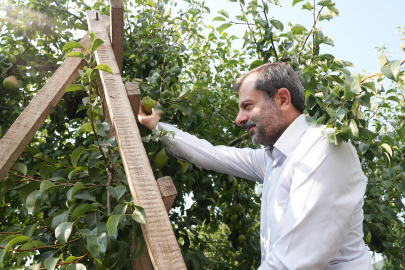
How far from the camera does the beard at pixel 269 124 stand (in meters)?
1.44

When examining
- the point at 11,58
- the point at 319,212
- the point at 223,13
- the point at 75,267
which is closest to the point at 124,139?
the point at 75,267

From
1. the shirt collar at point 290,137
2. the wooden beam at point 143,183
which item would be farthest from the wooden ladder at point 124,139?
the shirt collar at point 290,137

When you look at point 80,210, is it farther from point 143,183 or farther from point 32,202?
point 32,202

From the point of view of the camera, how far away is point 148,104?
162 centimetres

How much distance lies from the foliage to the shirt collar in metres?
0.08

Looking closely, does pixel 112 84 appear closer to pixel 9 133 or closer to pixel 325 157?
pixel 9 133

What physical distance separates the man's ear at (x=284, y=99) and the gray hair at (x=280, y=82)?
0.03 m

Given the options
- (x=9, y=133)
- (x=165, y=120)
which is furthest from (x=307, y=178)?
(x=9, y=133)

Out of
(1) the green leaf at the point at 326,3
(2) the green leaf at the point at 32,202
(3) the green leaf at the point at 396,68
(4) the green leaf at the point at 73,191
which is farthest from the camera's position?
(1) the green leaf at the point at 326,3

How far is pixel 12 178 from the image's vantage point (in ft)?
4.90

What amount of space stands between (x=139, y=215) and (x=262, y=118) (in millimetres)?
728

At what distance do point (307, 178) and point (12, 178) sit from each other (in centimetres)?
125

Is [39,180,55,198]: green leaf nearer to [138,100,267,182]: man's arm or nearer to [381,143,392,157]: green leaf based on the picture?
[138,100,267,182]: man's arm

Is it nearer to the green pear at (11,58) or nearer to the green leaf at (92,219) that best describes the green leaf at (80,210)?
the green leaf at (92,219)
